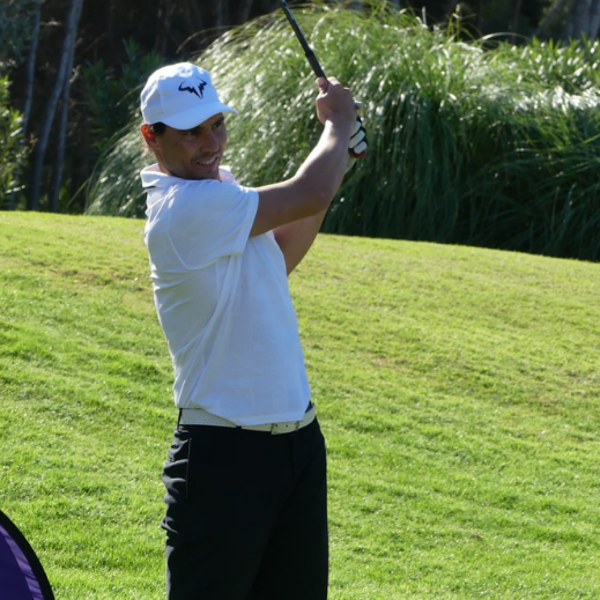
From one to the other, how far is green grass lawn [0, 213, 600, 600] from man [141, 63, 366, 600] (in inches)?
53.7

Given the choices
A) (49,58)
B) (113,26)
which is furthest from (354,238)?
(113,26)

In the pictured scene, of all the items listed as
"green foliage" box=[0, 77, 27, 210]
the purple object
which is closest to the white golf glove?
the purple object

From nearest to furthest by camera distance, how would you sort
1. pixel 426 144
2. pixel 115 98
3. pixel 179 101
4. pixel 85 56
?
pixel 179 101, pixel 426 144, pixel 115 98, pixel 85 56

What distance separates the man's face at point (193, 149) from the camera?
8.83ft

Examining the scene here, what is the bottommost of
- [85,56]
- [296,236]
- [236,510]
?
[236,510]

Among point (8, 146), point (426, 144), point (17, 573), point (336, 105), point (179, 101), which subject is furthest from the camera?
point (8, 146)

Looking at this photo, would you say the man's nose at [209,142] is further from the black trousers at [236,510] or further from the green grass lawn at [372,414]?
the green grass lawn at [372,414]

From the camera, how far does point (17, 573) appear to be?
2.54m

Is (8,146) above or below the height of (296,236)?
below

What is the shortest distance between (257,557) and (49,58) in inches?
708

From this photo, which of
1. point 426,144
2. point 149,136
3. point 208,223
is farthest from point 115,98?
point 208,223

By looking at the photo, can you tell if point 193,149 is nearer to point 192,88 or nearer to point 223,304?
point 192,88

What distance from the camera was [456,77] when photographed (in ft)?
38.4

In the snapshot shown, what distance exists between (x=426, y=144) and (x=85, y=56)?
1275 centimetres
